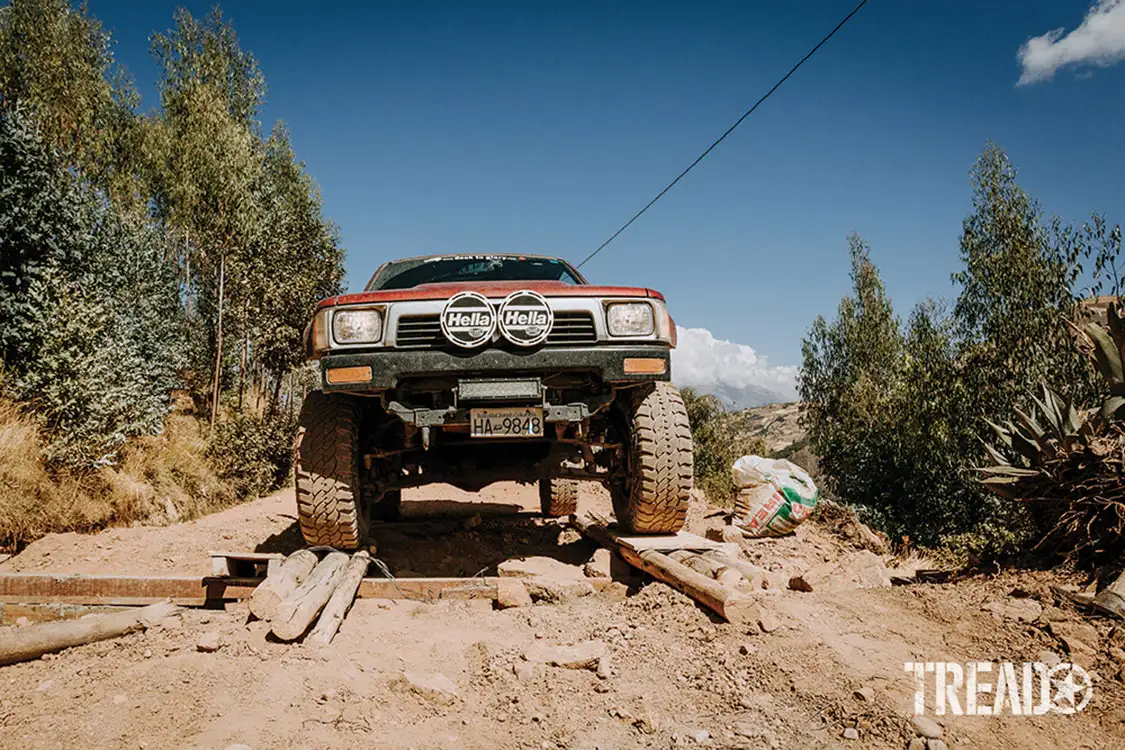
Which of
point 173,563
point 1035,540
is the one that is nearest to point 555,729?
point 1035,540

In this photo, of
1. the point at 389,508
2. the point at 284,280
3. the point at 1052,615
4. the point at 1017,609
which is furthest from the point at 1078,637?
the point at 284,280

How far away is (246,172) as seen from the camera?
16125 mm

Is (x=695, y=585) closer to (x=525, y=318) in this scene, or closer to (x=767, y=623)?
(x=767, y=623)

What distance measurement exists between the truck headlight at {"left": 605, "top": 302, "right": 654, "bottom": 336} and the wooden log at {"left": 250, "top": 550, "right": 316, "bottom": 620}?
210 centimetres

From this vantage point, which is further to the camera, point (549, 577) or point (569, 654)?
point (549, 577)

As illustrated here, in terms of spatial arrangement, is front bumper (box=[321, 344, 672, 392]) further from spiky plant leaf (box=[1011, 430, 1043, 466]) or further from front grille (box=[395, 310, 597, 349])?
spiky plant leaf (box=[1011, 430, 1043, 466])

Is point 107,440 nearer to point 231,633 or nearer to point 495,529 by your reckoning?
point 495,529

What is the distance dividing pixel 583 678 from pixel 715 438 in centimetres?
1868

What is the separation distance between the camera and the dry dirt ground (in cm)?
209

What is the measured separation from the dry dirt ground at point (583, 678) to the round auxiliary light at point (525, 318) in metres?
1.46

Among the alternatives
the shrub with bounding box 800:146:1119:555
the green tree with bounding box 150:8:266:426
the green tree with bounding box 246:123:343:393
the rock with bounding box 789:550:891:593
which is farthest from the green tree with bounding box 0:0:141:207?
the shrub with bounding box 800:146:1119:555

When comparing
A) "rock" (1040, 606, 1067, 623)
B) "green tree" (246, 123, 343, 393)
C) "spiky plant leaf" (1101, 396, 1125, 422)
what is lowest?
"rock" (1040, 606, 1067, 623)

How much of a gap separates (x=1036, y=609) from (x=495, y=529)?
13.8 ft

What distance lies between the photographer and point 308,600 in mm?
3045
